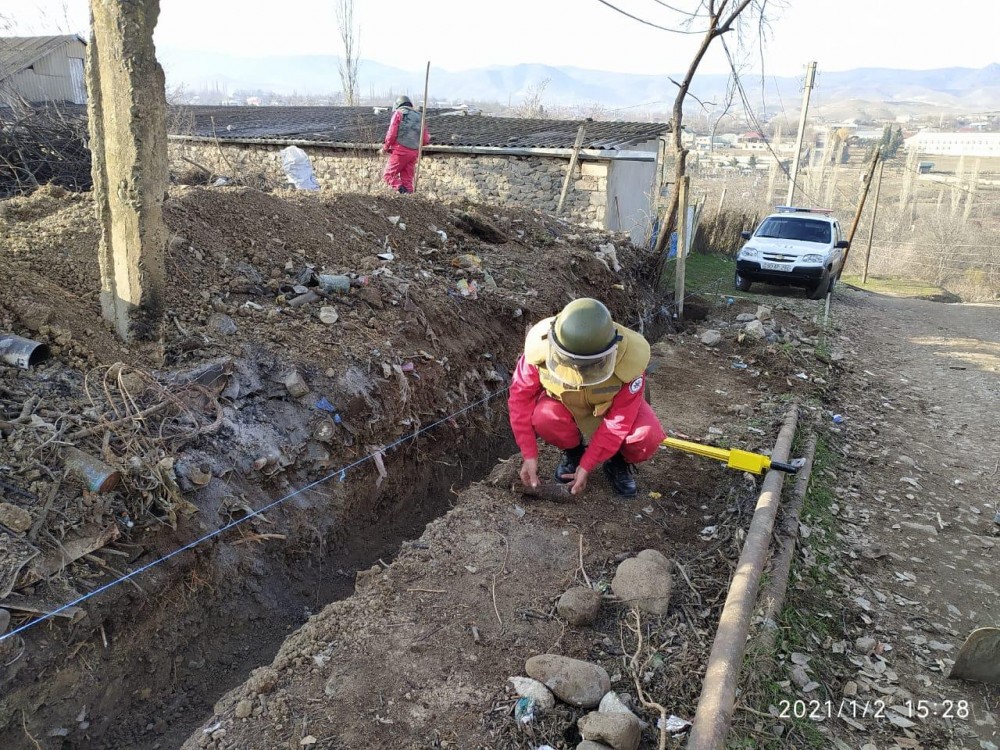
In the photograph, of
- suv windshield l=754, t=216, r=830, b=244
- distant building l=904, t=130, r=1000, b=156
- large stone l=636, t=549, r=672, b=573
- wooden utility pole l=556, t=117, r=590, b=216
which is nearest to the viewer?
large stone l=636, t=549, r=672, b=573

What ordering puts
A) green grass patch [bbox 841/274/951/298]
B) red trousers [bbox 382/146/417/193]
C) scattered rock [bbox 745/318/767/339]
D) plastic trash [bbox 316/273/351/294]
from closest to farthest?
Answer: plastic trash [bbox 316/273/351/294] → scattered rock [bbox 745/318/767/339] → red trousers [bbox 382/146/417/193] → green grass patch [bbox 841/274/951/298]

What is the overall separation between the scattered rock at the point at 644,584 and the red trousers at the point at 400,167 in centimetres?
857

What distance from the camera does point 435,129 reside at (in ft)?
55.8

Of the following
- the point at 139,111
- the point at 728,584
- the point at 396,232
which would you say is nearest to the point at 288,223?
the point at 396,232

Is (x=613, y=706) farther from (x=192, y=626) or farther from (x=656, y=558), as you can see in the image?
(x=192, y=626)

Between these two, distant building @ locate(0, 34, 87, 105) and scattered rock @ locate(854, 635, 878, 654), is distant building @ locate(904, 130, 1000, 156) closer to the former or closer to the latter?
distant building @ locate(0, 34, 87, 105)

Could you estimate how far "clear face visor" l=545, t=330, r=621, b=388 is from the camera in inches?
137

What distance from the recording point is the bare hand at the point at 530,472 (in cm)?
425

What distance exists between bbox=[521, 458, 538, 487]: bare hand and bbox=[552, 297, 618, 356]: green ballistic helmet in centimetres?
103

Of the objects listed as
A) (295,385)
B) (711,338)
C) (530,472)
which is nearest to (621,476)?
(530,472)

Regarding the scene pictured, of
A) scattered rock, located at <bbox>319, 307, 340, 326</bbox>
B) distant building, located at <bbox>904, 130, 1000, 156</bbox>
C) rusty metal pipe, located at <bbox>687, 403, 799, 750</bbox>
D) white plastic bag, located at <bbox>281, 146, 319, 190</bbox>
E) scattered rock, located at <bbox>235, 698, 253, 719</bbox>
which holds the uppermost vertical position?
distant building, located at <bbox>904, 130, 1000, 156</bbox>

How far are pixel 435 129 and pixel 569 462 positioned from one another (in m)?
14.3

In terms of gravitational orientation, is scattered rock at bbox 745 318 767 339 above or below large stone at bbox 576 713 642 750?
above

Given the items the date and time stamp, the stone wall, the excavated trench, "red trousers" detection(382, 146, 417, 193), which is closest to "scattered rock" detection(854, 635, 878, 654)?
the date and time stamp
